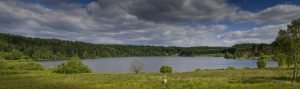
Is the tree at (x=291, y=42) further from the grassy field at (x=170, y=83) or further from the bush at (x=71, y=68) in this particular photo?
the bush at (x=71, y=68)

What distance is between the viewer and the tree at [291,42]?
40.6m

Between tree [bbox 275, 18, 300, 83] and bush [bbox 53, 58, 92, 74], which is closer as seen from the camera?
tree [bbox 275, 18, 300, 83]

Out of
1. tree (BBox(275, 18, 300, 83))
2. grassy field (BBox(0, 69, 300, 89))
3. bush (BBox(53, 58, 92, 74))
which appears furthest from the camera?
bush (BBox(53, 58, 92, 74))

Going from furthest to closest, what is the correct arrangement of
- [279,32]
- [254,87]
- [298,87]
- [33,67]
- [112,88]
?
[33,67]
[279,32]
[112,88]
[254,87]
[298,87]

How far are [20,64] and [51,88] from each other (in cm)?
7810

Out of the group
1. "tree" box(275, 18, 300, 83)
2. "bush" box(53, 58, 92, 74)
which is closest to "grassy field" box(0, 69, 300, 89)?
"tree" box(275, 18, 300, 83)

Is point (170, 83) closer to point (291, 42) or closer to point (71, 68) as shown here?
point (291, 42)

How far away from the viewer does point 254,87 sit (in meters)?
34.4

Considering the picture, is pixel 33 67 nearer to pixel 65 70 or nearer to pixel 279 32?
pixel 65 70

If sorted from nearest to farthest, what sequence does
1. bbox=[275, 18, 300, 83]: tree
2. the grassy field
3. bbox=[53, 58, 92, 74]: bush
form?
the grassy field
bbox=[275, 18, 300, 83]: tree
bbox=[53, 58, 92, 74]: bush

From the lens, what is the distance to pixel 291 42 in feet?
134

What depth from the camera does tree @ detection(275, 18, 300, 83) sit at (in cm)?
4061

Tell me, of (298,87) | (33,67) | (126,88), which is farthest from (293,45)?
(33,67)

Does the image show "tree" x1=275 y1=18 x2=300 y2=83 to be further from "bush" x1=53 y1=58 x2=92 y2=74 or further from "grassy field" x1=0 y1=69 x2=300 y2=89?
"bush" x1=53 y1=58 x2=92 y2=74
